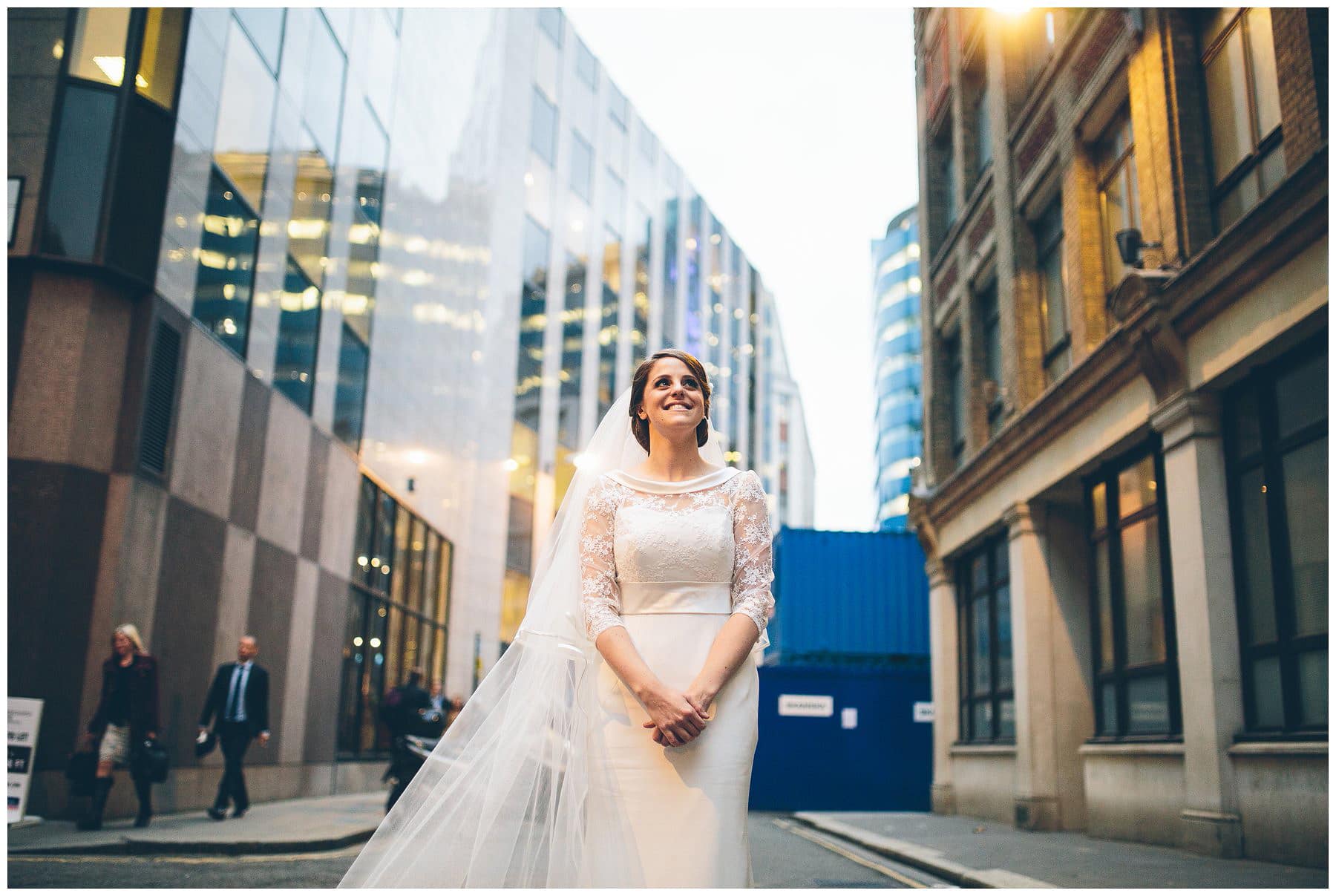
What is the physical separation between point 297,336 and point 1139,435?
1266cm

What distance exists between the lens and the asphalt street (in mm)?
8373

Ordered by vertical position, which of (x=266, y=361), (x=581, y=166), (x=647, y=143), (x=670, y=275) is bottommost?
(x=266, y=361)

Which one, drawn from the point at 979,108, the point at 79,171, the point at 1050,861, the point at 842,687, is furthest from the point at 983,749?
the point at 79,171

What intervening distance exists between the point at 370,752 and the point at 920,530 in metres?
11.5

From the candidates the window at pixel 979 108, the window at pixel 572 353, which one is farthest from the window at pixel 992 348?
the window at pixel 572 353

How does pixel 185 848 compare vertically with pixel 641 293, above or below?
below

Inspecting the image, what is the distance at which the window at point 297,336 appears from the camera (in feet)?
60.4

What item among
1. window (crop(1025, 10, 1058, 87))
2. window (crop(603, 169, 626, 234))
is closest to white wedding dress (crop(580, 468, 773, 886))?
window (crop(1025, 10, 1058, 87))

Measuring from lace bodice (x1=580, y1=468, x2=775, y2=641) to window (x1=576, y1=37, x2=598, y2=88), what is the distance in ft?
147

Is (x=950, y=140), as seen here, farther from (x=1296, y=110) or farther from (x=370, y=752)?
(x=370, y=752)

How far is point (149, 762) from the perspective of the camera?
12312mm

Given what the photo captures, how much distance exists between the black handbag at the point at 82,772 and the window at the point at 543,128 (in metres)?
32.7

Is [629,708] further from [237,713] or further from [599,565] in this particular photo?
[237,713]

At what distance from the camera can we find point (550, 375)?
42.5 meters
